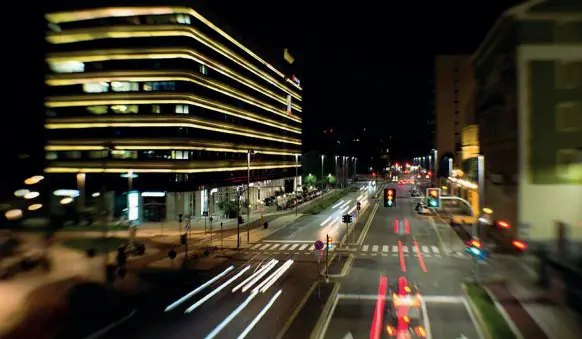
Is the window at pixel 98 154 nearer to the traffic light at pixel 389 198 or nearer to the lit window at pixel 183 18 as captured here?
the lit window at pixel 183 18

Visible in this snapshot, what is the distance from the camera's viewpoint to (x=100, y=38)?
51.1 m

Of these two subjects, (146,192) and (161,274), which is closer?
(161,274)

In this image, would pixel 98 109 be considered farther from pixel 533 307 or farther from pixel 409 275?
pixel 533 307

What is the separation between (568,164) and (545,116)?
3.41 meters

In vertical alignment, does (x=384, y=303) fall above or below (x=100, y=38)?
below

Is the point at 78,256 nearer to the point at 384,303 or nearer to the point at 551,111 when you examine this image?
the point at 384,303

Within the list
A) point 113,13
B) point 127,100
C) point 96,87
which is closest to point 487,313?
point 127,100

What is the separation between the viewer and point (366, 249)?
3450 cm

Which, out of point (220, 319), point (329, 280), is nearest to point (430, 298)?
point (329, 280)

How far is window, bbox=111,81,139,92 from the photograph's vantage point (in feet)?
168

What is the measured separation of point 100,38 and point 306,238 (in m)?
32.7

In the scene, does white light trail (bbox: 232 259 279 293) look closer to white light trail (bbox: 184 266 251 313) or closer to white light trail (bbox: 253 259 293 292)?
white light trail (bbox: 184 266 251 313)

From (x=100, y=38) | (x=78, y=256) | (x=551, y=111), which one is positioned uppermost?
(x=100, y=38)

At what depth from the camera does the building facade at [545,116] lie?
2880cm
